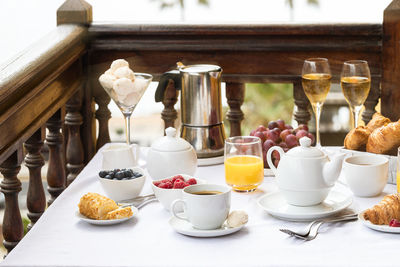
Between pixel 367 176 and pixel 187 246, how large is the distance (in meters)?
0.46

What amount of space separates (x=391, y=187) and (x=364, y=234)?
1.09 ft

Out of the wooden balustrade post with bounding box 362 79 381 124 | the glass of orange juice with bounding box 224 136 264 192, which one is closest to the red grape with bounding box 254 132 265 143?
the glass of orange juice with bounding box 224 136 264 192

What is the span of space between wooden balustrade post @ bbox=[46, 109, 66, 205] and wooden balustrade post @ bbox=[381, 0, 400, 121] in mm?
968

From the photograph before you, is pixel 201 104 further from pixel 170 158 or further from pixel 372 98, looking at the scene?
pixel 372 98

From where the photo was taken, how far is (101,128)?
2260 millimetres

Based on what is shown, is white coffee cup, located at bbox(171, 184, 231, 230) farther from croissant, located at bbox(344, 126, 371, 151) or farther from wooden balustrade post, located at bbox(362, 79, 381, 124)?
wooden balustrade post, located at bbox(362, 79, 381, 124)

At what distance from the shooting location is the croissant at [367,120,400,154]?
1.52 meters

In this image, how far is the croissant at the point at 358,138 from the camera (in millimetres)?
1593

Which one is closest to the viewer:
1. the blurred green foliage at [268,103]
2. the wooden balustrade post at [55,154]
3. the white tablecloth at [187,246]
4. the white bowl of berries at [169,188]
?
the white tablecloth at [187,246]

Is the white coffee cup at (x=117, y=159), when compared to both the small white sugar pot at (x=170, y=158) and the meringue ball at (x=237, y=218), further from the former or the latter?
the meringue ball at (x=237, y=218)

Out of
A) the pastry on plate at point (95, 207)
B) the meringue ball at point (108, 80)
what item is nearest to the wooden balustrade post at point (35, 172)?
the meringue ball at point (108, 80)

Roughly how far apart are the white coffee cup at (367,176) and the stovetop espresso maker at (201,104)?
1.44ft

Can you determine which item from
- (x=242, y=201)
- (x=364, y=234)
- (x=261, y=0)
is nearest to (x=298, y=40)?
(x=242, y=201)

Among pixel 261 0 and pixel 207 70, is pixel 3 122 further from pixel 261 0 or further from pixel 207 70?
pixel 261 0
